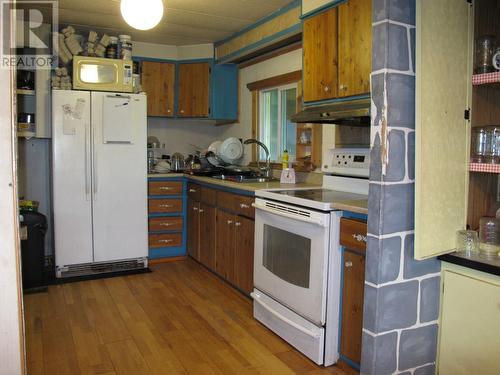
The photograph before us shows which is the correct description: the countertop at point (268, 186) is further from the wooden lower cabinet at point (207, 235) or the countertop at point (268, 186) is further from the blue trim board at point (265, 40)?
the blue trim board at point (265, 40)

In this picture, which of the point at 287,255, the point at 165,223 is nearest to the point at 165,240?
the point at 165,223

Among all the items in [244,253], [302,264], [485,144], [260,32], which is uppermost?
[260,32]

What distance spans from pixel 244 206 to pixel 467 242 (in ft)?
5.62

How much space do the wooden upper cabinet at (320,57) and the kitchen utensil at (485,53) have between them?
3.03 feet

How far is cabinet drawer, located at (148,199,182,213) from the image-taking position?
171 inches

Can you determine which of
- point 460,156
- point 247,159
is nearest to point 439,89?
point 460,156

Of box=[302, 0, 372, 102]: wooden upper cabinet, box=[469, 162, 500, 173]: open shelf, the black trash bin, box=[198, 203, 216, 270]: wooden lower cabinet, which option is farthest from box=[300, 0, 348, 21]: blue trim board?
the black trash bin

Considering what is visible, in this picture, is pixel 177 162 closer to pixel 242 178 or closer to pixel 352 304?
pixel 242 178

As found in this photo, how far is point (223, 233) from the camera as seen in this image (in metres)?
3.65

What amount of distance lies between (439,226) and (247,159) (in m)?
2.94

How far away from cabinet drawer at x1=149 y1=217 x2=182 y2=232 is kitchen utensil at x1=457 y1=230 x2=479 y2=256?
309 centimetres

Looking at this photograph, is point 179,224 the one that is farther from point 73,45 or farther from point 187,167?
point 73,45

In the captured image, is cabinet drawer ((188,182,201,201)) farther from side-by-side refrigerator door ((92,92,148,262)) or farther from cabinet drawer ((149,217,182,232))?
side-by-side refrigerator door ((92,92,148,262))

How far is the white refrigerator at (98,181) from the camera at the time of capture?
382 centimetres
